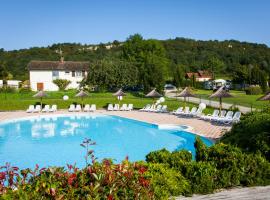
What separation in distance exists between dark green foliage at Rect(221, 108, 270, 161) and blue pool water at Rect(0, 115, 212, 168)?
4.98 m

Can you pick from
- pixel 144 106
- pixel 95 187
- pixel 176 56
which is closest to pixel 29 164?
pixel 95 187

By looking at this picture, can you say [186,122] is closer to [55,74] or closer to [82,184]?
[82,184]

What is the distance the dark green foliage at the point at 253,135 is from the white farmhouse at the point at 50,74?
130ft

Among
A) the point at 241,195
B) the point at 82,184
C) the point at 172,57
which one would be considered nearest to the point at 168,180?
the point at 241,195

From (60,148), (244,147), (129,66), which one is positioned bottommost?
(60,148)

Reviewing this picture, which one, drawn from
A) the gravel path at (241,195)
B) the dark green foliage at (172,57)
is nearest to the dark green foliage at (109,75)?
the dark green foliage at (172,57)

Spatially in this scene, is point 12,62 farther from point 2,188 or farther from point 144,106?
point 2,188

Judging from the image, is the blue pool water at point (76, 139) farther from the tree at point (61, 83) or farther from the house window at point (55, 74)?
the house window at point (55, 74)

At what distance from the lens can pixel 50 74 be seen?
156 feet

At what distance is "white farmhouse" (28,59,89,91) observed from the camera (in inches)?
1850

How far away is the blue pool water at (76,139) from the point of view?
13859mm

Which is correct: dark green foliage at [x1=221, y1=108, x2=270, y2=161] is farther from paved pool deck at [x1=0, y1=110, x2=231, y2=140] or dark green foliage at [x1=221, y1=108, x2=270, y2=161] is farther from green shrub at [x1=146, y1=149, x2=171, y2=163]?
paved pool deck at [x1=0, y1=110, x2=231, y2=140]

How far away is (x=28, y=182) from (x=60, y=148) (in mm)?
11213

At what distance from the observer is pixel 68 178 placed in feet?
14.6
